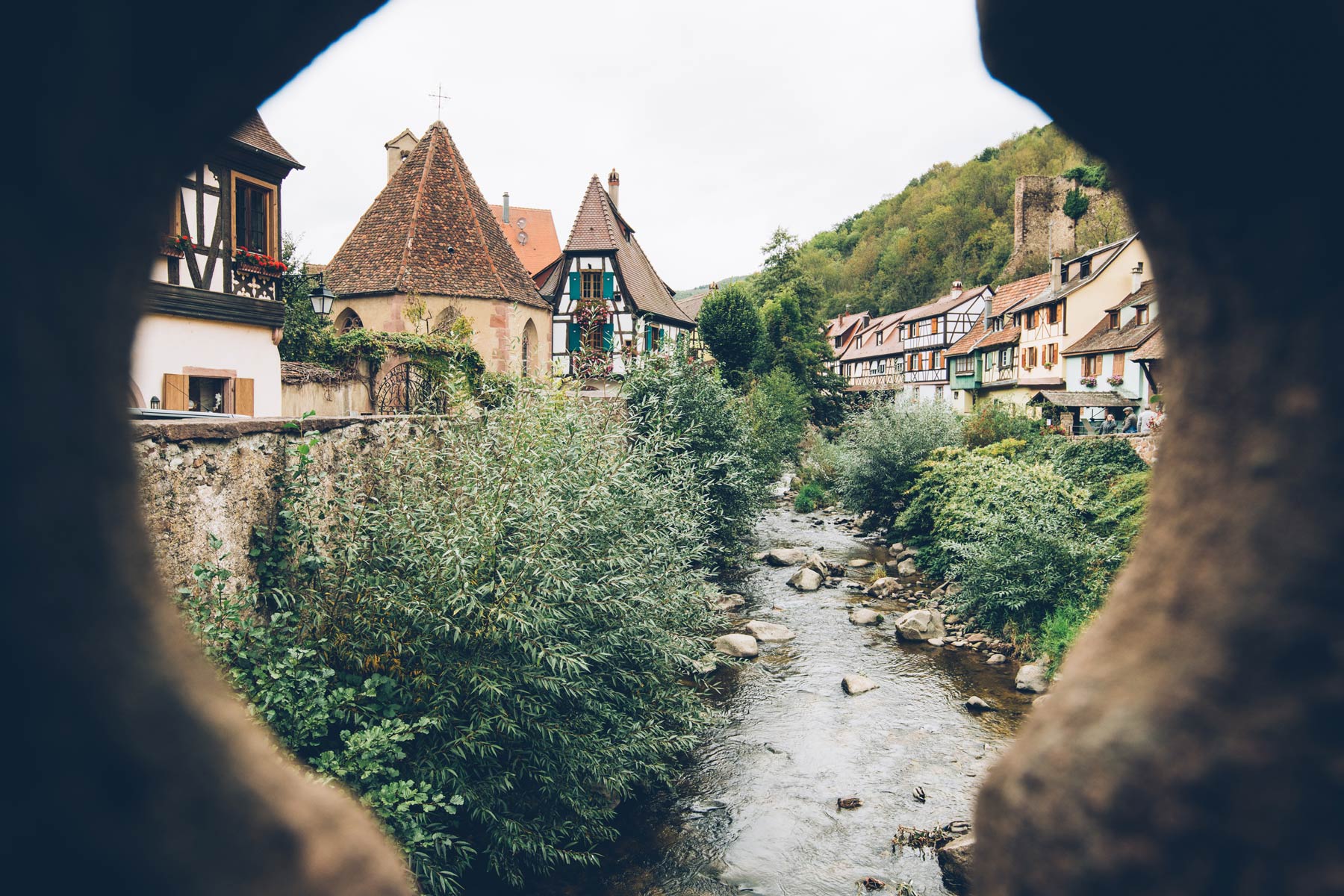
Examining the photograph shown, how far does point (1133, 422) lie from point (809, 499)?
10033 millimetres

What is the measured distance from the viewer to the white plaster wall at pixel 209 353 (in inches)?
436

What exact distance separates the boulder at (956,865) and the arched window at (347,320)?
18.8m

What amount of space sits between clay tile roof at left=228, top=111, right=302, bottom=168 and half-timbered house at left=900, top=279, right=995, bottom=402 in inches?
1392

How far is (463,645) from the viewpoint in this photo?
5.46m

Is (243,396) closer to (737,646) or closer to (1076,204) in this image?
(737,646)

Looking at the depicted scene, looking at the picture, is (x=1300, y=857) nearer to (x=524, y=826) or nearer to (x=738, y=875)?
(x=524, y=826)

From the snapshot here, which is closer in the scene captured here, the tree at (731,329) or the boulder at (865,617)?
the boulder at (865,617)

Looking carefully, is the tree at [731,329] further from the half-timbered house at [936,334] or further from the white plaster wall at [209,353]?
the white plaster wall at [209,353]

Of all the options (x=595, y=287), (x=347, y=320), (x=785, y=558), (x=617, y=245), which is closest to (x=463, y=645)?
(x=785, y=558)

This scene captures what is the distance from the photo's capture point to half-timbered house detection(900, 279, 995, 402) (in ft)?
147

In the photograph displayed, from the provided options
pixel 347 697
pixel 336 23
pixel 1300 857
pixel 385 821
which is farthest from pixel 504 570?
pixel 1300 857

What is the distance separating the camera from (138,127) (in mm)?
855

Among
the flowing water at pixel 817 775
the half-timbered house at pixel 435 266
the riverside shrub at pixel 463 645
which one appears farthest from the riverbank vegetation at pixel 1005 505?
the half-timbered house at pixel 435 266

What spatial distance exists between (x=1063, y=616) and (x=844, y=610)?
3724 mm
